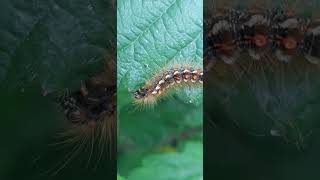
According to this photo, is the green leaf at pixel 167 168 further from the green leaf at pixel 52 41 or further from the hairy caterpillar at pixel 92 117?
the green leaf at pixel 52 41

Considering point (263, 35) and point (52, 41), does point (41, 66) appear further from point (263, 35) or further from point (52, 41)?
point (263, 35)

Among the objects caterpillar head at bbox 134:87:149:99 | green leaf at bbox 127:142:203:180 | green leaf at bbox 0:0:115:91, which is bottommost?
green leaf at bbox 127:142:203:180

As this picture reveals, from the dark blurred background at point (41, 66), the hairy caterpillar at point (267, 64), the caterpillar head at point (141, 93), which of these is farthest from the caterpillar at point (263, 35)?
the dark blurred background at point (41, 66)

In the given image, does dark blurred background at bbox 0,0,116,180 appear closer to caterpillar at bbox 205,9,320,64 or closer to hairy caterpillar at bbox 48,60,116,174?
hairy caterpillar at bbox 48,60,116,174

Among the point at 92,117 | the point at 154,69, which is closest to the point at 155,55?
the point at 154,69

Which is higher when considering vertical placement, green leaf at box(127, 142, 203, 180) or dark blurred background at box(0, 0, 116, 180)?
dark blurred background at box(0, 0, 116, 180)

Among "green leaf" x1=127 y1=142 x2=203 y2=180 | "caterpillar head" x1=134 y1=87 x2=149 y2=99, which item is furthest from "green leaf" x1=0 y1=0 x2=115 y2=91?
"green leaf" x1=127 y1=142 x2=203 y2=180
